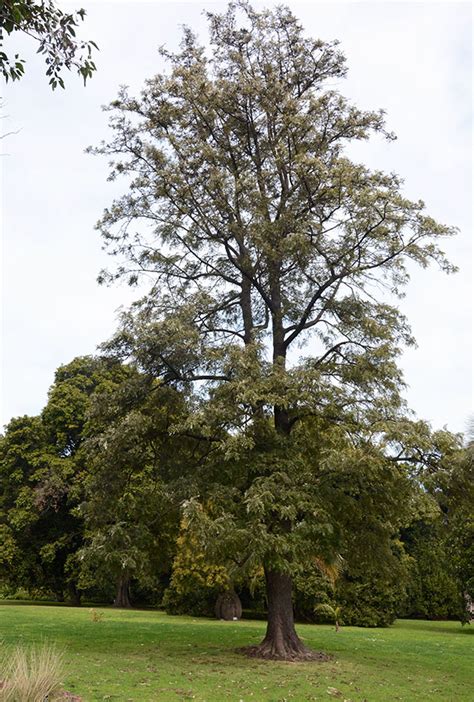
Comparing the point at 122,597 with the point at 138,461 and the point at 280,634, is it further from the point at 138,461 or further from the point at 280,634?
the point at 280,634

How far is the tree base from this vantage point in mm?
13953

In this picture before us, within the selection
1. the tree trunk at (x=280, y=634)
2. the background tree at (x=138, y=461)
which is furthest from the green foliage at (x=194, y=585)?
the tree trunk at (x=280, y=634)

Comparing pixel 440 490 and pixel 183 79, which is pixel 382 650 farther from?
pixel 183 79

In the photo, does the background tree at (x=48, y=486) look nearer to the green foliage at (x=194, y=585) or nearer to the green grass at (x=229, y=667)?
the green foliage at (x=194, y=585)

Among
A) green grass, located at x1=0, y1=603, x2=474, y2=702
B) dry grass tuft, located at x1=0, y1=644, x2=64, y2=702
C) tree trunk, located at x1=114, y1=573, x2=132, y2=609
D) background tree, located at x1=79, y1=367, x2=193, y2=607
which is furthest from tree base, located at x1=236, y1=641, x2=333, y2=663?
tree trunk, located at x1=114, y1=573, x2=132, y2=609

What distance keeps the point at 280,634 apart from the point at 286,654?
0.49 meters

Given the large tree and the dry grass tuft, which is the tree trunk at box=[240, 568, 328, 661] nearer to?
the large tree

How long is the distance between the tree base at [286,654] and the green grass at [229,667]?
39 centimetres

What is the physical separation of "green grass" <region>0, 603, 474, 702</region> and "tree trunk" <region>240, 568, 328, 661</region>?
0.59 m

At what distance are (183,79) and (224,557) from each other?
11.8 meters

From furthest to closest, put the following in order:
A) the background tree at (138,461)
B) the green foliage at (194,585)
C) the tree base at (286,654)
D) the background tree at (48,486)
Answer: the background tree at (48,486), the green foliage at (194,585), the background tree at (138,461), the tree base at (286,654)

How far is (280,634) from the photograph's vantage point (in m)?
14.5

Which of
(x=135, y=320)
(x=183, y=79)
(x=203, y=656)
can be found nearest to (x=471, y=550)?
(x=203, y=656)

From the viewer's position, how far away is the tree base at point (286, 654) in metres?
14.0
